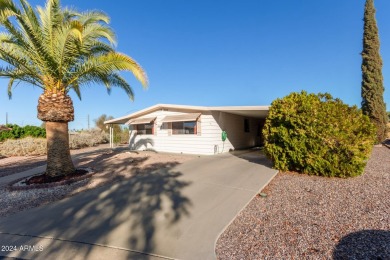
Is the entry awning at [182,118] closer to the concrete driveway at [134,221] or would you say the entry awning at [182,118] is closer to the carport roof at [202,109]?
the carport roof at [202,109]

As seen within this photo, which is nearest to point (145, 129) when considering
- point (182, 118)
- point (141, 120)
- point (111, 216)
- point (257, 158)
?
point (141, 120)

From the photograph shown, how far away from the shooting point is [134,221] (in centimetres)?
388

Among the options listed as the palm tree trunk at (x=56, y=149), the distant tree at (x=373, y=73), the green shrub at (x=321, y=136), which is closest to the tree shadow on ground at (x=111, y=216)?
the palm tree trunk at (x=56, y=149)

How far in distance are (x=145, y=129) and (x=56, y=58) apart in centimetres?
914

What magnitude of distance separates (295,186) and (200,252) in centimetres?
372

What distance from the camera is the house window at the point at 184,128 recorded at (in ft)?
41.6

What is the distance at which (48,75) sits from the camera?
6758mm

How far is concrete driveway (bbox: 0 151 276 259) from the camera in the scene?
304 centimetres

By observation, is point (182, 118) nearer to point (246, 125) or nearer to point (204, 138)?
point (204, 138)

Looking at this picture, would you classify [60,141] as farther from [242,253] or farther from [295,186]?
[295,186]

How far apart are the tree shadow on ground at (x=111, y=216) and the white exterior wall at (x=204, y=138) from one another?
6233 mm

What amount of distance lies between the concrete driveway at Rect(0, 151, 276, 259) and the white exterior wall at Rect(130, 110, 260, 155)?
590 centimetres

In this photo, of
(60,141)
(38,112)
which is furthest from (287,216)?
(38,112)

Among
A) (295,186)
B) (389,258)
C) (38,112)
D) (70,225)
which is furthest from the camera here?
(38,112)
